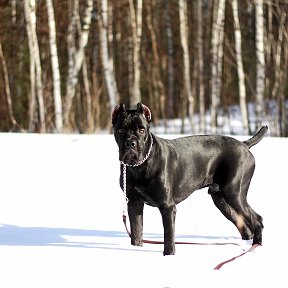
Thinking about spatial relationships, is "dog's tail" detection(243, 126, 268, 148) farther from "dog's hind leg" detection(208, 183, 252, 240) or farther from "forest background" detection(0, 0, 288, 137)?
"forest background" detection(0, 0, 288, 137)

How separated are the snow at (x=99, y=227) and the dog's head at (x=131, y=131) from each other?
0.77 metres

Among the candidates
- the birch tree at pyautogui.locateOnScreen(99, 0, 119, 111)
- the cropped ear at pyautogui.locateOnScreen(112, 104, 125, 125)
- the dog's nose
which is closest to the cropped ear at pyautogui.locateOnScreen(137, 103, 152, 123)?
the cropped ear at pyautogui.locateOnScreen(112, 104, 125, 125)

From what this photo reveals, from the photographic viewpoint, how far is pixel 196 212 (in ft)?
23.6

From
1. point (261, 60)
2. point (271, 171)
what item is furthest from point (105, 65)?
point (271, 171)

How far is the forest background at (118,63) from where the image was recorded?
13.6 m

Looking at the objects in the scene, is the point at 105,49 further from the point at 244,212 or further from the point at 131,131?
the point at 131,131

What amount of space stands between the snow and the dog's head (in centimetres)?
77

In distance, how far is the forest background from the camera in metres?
13.6

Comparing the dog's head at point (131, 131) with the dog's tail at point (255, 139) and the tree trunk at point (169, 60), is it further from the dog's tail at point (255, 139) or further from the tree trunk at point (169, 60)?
the tree trunk at point (169, 60)

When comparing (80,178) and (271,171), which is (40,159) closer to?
(80,178)

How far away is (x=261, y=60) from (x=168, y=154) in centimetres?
870

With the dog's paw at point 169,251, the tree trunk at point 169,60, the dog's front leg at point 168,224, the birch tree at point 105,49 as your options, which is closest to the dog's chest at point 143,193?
the dog's front leg at point 168,224

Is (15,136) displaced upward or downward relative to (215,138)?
downward

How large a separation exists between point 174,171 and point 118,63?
57.2ft
